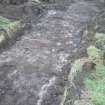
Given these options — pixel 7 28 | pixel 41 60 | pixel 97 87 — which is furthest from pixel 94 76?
pixel 7 28

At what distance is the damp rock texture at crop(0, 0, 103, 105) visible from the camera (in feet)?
16.0

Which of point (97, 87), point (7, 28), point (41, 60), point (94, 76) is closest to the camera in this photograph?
point (97, 87)

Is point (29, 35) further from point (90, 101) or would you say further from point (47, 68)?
point (90, 101)

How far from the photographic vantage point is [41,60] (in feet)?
20.1

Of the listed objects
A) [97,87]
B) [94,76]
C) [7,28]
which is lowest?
[7,28]

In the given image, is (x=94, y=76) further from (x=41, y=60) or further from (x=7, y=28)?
(x=7, y=28)

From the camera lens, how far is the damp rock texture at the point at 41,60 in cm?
486

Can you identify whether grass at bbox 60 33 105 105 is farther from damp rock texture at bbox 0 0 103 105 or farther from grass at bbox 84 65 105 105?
damp rock texture at bbox 0 0 103 105

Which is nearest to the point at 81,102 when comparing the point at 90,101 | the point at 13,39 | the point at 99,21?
the point at 90,101

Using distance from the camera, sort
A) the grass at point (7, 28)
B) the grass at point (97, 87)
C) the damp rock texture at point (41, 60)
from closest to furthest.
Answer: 1. the grass at point (97, 87)
2. the damp rock texture at point (41, 60)
3. the grass at point (7, 28)

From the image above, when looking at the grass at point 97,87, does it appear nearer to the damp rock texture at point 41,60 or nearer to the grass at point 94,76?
the grass at point 94,76

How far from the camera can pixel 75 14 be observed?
31.9ft

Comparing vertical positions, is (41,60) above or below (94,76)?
below

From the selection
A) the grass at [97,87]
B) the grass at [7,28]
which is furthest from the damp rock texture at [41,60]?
the grass at [97,87]
